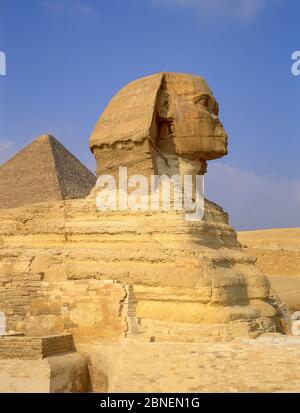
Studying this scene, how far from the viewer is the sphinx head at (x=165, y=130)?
1020 cm

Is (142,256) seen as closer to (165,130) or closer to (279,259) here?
(165,130)

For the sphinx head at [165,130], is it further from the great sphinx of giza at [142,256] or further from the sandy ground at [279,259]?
the sandy ground at [279,259]

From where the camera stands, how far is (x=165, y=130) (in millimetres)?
10672

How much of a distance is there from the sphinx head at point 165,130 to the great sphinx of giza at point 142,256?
0.02m

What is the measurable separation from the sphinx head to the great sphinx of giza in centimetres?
2

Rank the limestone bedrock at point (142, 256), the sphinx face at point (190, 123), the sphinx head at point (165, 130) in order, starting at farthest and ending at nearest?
the sphinx face at point (190, 123)
the sphinx head at point (165, 130)
the limestone bedrock at point (142, 256)

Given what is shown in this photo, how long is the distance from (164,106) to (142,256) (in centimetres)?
301

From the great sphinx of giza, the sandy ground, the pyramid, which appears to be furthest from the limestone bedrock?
the sandy ground

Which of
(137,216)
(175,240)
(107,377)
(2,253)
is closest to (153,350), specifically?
(107,377)

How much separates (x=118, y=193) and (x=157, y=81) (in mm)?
2212

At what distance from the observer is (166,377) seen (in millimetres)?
7891

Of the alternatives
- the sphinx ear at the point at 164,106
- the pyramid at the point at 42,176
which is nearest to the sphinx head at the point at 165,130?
the sphinx ear at the point at 164,106

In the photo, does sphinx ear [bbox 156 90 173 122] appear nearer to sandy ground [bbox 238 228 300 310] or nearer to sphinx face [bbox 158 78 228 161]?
sphinx face [bbox 158 78 228 161]

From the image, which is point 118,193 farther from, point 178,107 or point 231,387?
point 231,387
